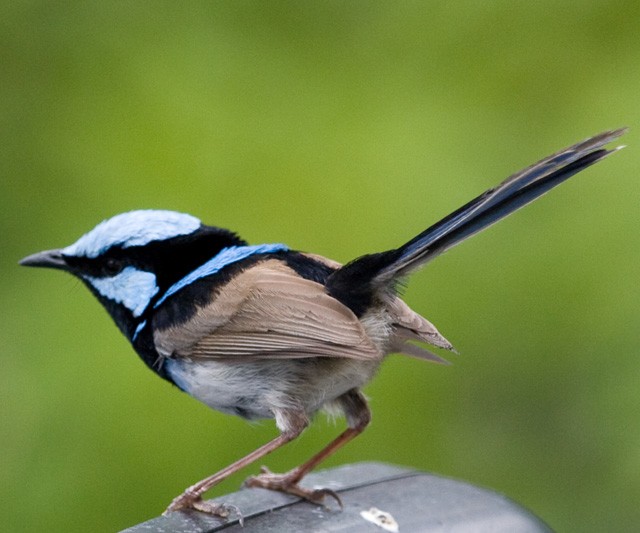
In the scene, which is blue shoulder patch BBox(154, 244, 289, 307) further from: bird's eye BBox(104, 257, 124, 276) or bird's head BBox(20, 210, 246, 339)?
bird's eye BBox(104, 257, 124, 276)

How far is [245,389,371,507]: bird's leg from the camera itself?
11.4 feet

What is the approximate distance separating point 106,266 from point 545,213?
137cm

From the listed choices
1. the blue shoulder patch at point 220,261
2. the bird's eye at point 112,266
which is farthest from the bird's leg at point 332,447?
the bird's eye at point 112,266

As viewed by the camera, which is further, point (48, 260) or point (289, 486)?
point (48, 260)

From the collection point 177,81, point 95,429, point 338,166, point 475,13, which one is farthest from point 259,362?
point 475,13

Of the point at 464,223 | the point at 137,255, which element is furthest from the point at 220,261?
the point at 464,223

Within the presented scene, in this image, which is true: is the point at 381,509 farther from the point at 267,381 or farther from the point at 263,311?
the point at 263,311

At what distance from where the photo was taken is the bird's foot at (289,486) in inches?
128

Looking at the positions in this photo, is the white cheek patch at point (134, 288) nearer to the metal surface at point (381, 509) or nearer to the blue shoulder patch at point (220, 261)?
the blue shoulder patch at point (220, 261)

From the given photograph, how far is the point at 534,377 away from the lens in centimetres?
406

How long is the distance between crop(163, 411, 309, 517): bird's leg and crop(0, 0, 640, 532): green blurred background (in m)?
0.33

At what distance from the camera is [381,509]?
3104 mm

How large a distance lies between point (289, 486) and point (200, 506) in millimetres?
298

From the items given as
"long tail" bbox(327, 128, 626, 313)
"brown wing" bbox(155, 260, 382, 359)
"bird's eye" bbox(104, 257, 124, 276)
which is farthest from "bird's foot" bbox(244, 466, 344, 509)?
"bird's eye" bbox(104, 257, 124, 276)
